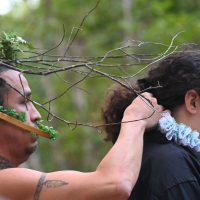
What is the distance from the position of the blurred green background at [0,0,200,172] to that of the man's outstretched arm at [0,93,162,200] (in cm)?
456

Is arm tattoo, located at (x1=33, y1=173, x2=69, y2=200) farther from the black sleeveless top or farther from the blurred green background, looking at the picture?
the blurred green background

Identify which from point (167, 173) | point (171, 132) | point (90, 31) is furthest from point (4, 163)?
point (90, 31)

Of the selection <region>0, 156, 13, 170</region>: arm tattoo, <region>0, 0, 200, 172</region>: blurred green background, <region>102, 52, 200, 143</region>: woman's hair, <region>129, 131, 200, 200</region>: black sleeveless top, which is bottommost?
<region>129, 131, 200, 200</region>: black sleeveless top

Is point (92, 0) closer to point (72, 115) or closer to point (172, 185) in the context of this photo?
point (72, 115)

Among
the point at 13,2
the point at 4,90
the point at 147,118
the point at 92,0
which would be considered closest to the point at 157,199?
the point at 147,118

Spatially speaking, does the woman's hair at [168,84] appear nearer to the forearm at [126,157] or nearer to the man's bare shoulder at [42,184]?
the forearm at [126,157]

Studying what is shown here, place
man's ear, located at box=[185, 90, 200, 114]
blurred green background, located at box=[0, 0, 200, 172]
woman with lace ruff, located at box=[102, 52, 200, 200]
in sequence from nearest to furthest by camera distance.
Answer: woman with lace ruff, located at box=[102, 52, 200, 200] → man's ear, located at box=[185, 90, 200, 114] → blurred green background, located at box=[0, 0, 200, 172]

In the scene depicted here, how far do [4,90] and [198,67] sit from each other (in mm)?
1636

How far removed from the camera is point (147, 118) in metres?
2.34

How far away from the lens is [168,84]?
254 centimetres

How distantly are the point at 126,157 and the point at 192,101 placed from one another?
849 millimetres

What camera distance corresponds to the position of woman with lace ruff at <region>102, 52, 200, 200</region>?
2.12m

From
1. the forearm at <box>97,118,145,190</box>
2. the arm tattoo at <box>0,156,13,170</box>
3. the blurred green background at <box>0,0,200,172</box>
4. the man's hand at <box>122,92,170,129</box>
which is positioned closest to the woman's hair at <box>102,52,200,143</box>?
the man's hand at <box>122,92,170,129</box>

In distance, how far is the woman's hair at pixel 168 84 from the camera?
8.20 ft
